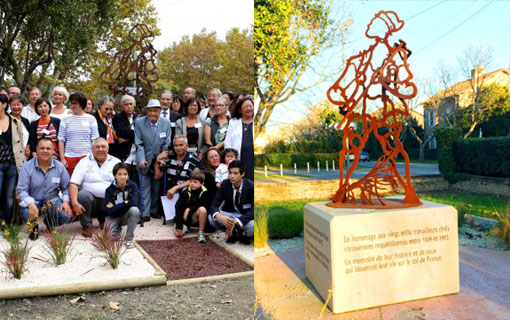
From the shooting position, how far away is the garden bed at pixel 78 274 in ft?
9.68

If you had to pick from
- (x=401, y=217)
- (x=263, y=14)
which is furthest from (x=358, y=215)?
(x=263, y=14)

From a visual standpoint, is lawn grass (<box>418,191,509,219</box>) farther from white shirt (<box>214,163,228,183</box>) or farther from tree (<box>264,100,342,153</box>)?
white shirt (<box>214,163,228,183</box>)

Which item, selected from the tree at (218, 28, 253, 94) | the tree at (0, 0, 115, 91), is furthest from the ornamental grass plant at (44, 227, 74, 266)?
the tree at (218, 28, 253, 94)

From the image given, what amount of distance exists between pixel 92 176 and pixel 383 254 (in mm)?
2426

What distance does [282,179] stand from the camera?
6.51 metres

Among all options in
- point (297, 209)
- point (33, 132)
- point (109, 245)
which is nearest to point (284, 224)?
point (297, 209)

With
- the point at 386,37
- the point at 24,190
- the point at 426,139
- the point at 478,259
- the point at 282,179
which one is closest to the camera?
the point at 386,37

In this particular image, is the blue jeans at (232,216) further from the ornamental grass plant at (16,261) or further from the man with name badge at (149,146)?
the ornamental grass plant at (16,261)

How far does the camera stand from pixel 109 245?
3287mm

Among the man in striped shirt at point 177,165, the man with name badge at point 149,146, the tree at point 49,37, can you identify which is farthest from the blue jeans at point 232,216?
the tree at point 49,37

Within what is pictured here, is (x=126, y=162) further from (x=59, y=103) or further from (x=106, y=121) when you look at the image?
(x=59, y=103)

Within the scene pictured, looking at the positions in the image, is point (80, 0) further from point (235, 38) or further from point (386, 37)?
point (386, 37)

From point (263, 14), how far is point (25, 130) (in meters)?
3.65

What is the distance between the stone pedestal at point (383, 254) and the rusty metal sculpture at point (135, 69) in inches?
89.2
